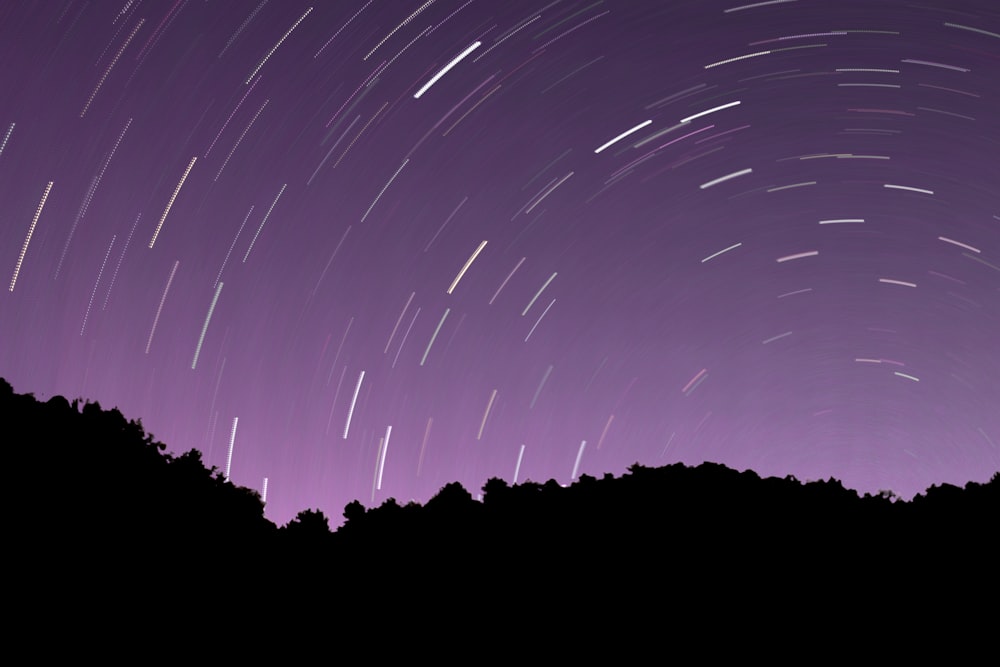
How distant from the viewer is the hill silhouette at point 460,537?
77.8ft

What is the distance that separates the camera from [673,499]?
3172 cm

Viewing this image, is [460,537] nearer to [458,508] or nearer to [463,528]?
[463,528]

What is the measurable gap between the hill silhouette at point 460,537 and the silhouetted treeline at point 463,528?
7cm

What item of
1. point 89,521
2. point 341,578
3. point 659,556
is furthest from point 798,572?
point 89,521

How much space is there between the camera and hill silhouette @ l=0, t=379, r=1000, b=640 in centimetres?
2370

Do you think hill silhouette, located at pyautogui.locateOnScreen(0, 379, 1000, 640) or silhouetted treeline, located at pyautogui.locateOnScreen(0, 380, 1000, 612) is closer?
hill silhouette, located at pyautogui.locateOnScreen(0, 379, 1000, 640)

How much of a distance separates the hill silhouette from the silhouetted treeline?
7cm

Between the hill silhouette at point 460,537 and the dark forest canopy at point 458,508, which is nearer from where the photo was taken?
the hill silhouette at point 460,537

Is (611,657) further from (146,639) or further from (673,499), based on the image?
(146,639)

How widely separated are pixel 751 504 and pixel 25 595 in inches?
953

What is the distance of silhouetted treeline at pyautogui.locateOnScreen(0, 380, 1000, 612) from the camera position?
80.3ft

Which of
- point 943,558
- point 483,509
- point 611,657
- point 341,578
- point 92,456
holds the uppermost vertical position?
point 92,456

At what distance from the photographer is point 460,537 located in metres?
29.5

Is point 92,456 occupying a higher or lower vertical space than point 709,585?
higher
